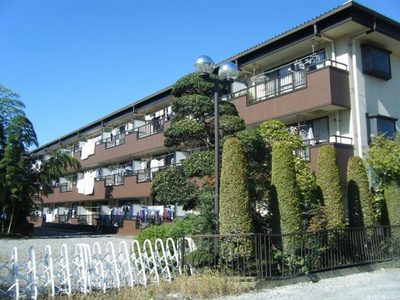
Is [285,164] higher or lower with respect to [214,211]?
higher

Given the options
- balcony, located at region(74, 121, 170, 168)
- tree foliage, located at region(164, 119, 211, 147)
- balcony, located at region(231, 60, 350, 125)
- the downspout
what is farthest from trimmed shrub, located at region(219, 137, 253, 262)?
balcony, located at region(74, 121, 170, 168)

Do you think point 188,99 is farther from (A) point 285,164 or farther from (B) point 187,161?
(A) point 285,164

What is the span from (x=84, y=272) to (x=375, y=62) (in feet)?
52.9

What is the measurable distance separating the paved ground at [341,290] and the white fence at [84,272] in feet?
6.75

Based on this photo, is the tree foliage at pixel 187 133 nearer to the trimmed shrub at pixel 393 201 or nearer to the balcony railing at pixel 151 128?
the trimmed shrub at pixel 393 201

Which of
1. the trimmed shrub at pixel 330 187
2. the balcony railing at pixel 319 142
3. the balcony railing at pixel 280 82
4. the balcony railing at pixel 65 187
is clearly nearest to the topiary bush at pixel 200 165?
the trimmed shrub at pixel 330 187

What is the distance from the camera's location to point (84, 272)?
8.67m

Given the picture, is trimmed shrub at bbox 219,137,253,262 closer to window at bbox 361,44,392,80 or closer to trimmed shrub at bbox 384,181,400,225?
trimmed shrub at bbox 384,181,400,225

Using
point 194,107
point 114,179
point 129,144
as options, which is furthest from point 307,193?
point 114,179

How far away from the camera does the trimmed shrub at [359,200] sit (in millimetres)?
14125

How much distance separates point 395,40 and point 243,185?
13420mm

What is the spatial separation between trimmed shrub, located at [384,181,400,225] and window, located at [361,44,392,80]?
6.11 meters

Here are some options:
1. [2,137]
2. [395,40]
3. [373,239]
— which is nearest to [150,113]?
[2,137]

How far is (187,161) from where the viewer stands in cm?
1368
